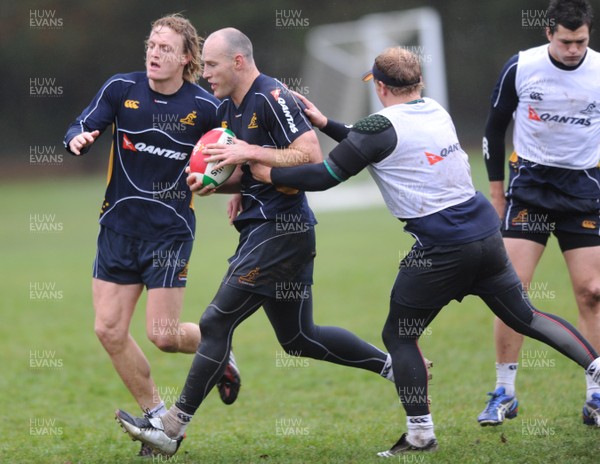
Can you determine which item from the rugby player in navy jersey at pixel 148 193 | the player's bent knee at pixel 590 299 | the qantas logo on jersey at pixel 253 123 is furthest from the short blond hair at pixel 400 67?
the player's bent knee at pixel 590 299

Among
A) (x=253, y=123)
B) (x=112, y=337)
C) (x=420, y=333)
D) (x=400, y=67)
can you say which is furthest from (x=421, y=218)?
(x=112, y=337)

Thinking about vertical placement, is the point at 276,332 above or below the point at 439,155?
below

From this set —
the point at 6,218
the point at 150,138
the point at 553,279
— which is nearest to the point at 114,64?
the point at 6,218

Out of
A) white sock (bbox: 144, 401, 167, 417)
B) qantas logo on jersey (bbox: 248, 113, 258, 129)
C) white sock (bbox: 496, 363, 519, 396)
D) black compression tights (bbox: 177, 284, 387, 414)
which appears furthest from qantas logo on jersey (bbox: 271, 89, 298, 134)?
white sock (bbox: 496, 363, 519, 396)

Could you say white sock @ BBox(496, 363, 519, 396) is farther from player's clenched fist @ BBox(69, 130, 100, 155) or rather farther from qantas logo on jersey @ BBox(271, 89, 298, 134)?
player's clenched fist @ BBox(69, 130, 100, 155)

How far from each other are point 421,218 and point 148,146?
1849 mm

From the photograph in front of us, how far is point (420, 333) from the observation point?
490 centimetres

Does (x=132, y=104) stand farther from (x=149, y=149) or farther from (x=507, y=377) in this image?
(x=507, y=377)

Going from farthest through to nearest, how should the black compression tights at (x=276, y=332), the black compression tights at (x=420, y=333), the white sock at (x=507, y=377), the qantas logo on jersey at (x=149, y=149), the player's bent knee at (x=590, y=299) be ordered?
the white sock at (x=507, y=377), the player's bent knee at (x=590, y=299), the qantas logo on jersey at (x=149, y=149), the black compression tights at (x=276, y=332), the black compression tights at (x=420, y=333)

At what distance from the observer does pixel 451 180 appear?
15.6ft

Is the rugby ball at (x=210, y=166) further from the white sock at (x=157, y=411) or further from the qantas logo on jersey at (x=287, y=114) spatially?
the white sock at (x=157, y=411)

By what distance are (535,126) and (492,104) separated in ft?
1.10

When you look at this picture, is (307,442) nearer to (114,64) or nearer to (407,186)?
(407,186)

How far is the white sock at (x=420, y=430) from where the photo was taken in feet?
16.0
